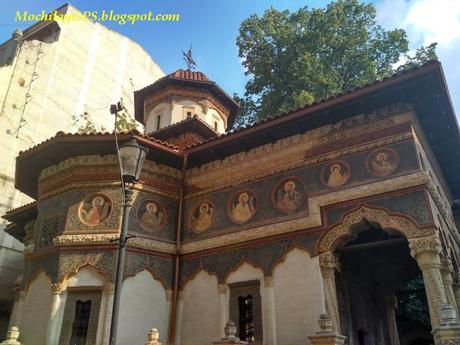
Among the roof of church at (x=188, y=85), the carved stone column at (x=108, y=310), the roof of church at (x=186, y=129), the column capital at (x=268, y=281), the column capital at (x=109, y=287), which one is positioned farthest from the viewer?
the roof of church at (x=188, y=85)

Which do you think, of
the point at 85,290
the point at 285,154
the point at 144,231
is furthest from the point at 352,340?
the point at 85,290

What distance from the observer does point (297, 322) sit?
7.90m

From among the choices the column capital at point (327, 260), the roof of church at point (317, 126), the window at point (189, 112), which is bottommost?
the column capital at point (327, 260)

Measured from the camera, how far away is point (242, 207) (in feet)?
→ 31.3

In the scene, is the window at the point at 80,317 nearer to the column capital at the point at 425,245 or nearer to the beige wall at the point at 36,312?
the beige wall at the point at 36,312

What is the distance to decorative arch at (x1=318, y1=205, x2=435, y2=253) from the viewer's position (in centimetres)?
733

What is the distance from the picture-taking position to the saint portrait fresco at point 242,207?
30.8ft

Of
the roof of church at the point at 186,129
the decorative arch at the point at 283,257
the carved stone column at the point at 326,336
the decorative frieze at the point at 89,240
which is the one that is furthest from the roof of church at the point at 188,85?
the carved stone column at the point at 326,336

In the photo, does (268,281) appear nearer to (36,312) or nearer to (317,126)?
(317,126)

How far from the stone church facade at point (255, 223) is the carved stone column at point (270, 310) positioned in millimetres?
28

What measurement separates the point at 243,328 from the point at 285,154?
149 inches

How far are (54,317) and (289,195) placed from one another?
541 centimetres

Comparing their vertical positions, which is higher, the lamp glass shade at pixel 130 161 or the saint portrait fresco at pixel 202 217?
the saint portrait fresco at pixel 202 217

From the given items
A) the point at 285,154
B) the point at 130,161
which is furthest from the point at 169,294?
the point at 130,161
